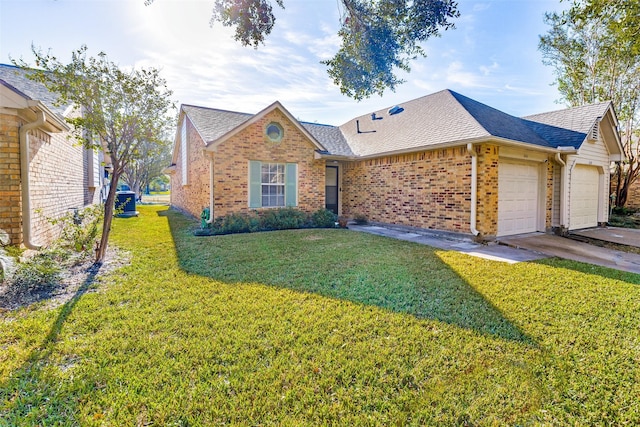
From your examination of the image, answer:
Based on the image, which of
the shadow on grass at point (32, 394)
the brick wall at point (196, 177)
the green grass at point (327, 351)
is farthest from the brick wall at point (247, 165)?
the shadow on grass at point (32, 394)

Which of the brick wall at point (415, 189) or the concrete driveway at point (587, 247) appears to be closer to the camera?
the concrete driveway at point (587, 247)

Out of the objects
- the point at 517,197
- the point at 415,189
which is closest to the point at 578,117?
the point at 517,197

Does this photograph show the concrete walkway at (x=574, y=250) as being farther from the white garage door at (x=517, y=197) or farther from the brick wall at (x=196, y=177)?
the brick wall at (x=196, y=177)

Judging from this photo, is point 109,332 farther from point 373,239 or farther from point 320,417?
point 373,239

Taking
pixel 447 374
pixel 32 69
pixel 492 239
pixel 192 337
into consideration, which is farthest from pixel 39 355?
pixel 492 239

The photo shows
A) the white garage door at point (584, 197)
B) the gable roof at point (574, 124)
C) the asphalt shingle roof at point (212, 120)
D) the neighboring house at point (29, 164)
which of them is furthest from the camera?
the asphalt shingle roof at point (212, 120)

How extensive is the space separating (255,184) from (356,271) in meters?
6.46

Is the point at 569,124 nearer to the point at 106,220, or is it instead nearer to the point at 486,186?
the point at 486,186

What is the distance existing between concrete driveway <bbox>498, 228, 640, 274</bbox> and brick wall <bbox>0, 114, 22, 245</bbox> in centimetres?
1074

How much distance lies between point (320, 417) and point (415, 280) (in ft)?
11.4

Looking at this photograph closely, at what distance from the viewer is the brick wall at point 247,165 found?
10.5 m

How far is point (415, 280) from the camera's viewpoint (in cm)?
525

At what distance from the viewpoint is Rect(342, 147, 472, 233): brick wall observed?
30.1 ft

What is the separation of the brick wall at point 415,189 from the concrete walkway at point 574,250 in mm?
1643
